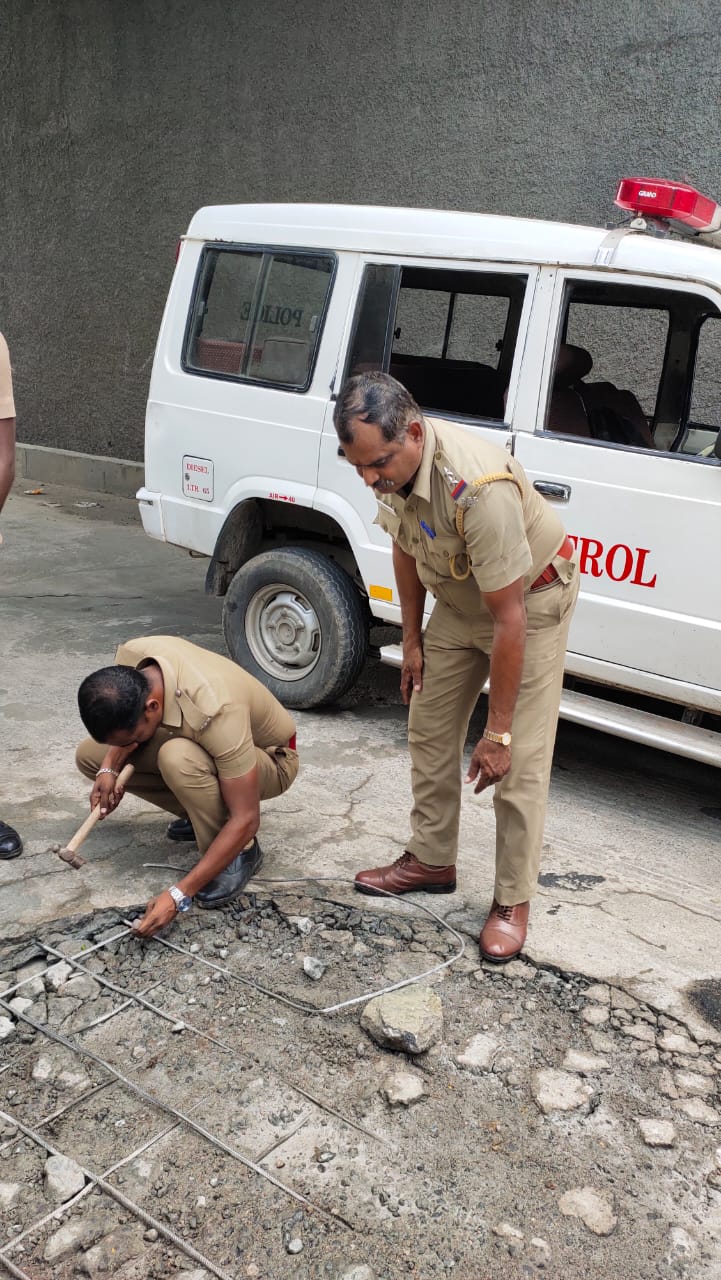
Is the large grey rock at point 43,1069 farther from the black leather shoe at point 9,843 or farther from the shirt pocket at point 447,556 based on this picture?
the shirt pocket at point 447,556

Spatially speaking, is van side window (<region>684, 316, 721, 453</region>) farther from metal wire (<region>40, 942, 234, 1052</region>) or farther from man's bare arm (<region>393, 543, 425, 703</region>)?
metal wire (<region>40, 942, 234, 1052</region>)

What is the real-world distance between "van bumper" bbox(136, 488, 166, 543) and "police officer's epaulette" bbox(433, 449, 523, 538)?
101 inches

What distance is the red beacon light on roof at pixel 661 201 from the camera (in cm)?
365

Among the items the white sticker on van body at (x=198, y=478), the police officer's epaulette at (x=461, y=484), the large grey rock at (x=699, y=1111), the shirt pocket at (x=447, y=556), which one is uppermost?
the police officer's epaulette at (x=461, y=484)

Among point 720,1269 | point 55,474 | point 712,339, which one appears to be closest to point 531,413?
point 712,339

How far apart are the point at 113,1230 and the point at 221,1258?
0.22 m

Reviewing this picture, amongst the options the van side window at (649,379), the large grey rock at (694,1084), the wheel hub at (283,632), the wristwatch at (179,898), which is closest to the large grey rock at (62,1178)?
the wristwatch at (179,898)

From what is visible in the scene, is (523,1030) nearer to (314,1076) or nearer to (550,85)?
(314,1076)

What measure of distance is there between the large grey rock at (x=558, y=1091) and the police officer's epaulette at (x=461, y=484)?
4.23 ft

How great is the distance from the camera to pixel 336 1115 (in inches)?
91.2

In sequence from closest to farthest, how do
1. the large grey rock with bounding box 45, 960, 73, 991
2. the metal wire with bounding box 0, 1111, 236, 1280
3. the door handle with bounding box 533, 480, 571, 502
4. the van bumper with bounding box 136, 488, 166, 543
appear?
the metal wire with bounding box 0, 1111, 236, 1280, the large grey rock with bounding box 45, 960, 73, 991, the door handle with bounding box 533, 480, 571, 502, the van bumper with bounding box 136, 488, 166, 543

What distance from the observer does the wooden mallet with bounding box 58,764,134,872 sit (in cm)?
295

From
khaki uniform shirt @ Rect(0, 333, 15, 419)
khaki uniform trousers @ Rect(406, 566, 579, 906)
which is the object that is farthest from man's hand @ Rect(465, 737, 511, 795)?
khaki uniform shirt @ Rect(0, 333, 15, 419)

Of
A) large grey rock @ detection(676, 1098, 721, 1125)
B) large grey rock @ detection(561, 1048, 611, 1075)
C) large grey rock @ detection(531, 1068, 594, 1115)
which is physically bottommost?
large grey rock @ detection(531, 1068, 594, 1115)
